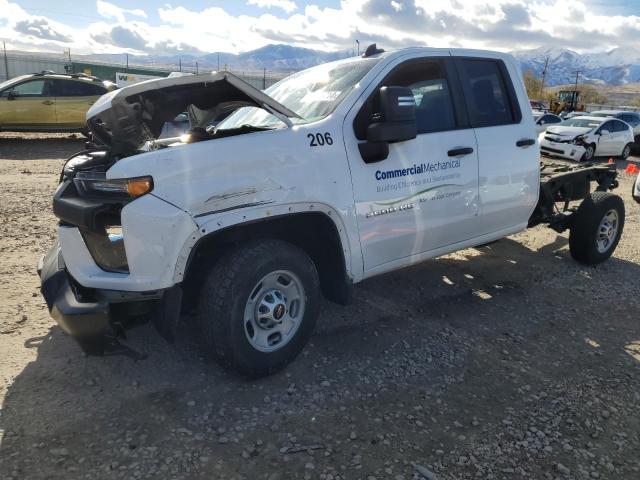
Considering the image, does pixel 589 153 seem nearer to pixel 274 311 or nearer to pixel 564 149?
pixel 564 149

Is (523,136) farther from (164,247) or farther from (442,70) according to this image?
(164,247)

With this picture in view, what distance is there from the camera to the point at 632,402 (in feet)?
10.7

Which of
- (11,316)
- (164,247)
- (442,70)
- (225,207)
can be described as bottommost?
(11,316)

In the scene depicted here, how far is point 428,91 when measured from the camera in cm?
399

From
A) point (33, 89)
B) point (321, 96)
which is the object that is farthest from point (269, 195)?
point (33, 89)

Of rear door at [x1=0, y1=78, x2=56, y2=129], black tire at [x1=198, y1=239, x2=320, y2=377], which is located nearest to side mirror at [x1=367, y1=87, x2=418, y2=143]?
black tire at [x1=198, y1=239, x2=320, y2=377]

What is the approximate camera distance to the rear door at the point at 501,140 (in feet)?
13.8

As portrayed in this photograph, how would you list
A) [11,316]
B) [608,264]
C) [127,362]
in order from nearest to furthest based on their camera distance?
[127,362] < [11,316] < [608,264]

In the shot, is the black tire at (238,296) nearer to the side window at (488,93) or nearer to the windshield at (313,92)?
the windshield at (313,92)

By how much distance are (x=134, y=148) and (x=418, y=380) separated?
2387mm

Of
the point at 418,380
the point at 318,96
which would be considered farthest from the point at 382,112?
the point at 418,380

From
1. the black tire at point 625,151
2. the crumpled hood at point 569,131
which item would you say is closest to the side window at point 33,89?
the crumpled hood at point 569,131

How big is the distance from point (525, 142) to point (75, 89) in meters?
12.9

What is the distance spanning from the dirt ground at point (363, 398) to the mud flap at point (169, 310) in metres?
0.49
